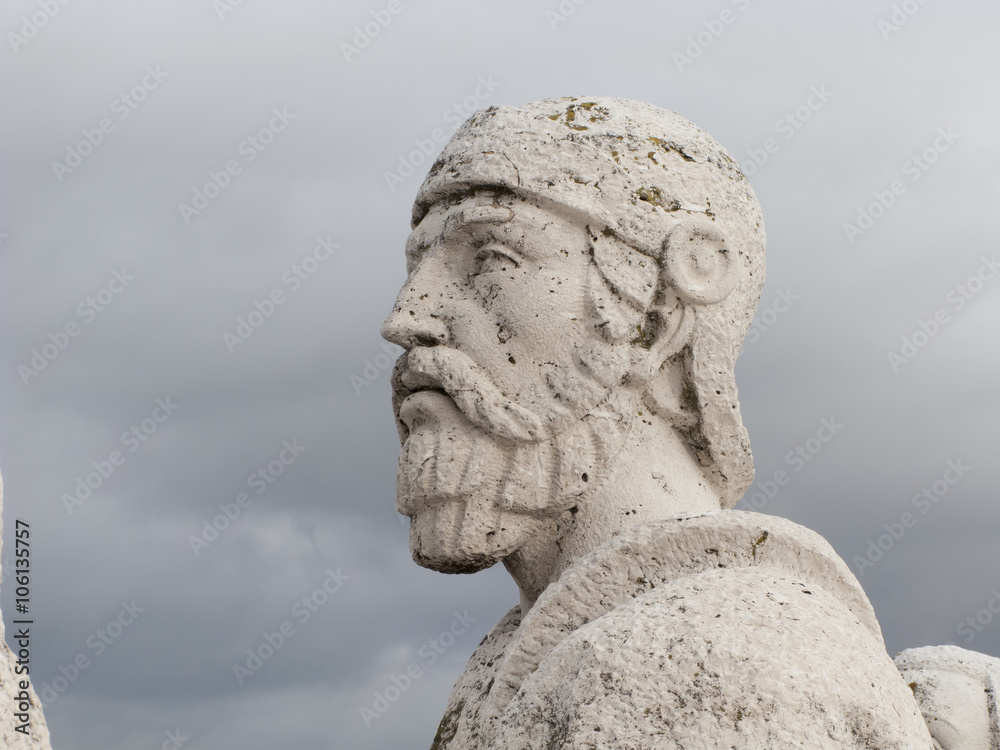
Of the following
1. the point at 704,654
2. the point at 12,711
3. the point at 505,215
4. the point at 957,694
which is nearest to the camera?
the point at 12,711

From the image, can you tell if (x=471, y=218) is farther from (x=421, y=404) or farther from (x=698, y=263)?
(x=698, y=263)

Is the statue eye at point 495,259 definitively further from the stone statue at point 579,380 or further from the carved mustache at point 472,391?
the carved mustache at point 472,391

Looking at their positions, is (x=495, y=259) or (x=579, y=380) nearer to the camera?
(x=579, y=380)

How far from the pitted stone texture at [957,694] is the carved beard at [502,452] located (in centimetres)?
216

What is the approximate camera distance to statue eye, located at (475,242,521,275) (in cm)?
499

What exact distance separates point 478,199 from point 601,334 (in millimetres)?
849

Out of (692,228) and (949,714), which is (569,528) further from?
(949,714)

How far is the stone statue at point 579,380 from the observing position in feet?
14.1

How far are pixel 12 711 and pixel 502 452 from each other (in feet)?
7.09

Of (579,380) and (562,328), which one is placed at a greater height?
(562,328)

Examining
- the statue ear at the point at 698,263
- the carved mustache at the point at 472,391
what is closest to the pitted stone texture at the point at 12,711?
the carved mustache at the point at 472,391

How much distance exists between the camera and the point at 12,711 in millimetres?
3568

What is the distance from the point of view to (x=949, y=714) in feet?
18.1

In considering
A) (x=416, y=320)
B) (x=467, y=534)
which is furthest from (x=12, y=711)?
(x=416, y=320)
